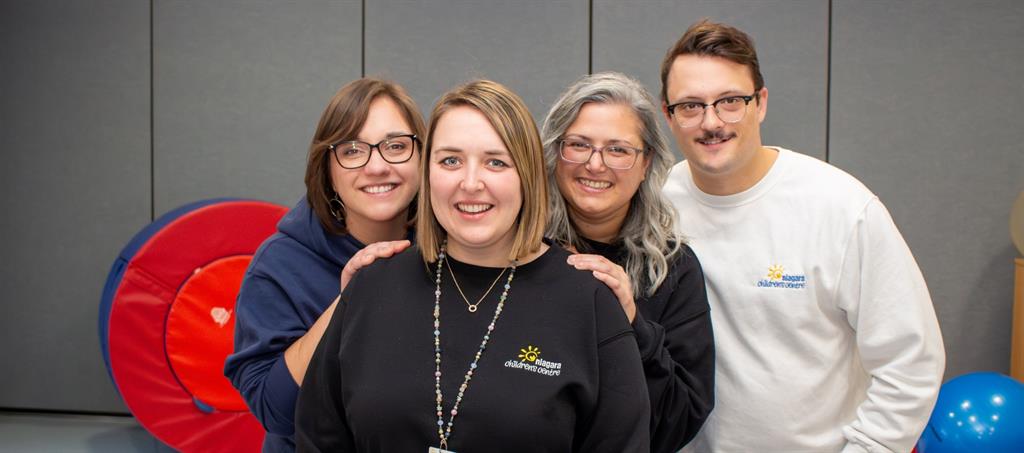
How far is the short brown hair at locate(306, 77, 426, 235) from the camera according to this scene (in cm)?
173

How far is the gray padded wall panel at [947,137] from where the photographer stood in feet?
12.1

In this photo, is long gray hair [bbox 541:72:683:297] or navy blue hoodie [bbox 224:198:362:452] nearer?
navy blue hoodie [bbox 224:198:362:452]

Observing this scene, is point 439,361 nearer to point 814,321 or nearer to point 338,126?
point 338,126

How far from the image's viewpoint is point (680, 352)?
1.66m

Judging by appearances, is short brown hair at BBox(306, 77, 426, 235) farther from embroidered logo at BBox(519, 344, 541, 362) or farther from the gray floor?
the gray floor

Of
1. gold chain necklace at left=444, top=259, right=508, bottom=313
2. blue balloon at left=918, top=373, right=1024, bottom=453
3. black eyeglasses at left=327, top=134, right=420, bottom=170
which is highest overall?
black eyeglasses at left=327, top=134, right=420, bottom=170

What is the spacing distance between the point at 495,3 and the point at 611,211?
2.42m

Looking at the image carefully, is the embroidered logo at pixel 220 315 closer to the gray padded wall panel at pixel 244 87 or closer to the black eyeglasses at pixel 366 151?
the gray padded wall panel at pixel 244 87

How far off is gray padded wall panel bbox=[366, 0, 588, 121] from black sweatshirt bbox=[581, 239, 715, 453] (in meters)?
2.28

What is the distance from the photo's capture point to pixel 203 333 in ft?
10.9

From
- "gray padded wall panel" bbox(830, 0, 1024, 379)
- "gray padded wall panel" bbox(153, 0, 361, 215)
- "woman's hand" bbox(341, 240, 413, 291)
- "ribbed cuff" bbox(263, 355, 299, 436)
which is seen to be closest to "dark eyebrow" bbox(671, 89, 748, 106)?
"woman's hand" bbox(341, 240, 413, 291)

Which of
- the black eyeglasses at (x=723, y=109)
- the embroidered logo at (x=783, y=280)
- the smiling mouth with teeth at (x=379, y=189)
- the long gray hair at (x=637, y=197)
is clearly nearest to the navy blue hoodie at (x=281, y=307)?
the smiling mouth with teeth at (x=379, y=189)

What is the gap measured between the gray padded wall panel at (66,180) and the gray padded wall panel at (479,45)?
4.31 ft

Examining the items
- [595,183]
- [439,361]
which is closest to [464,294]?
[439,361]
